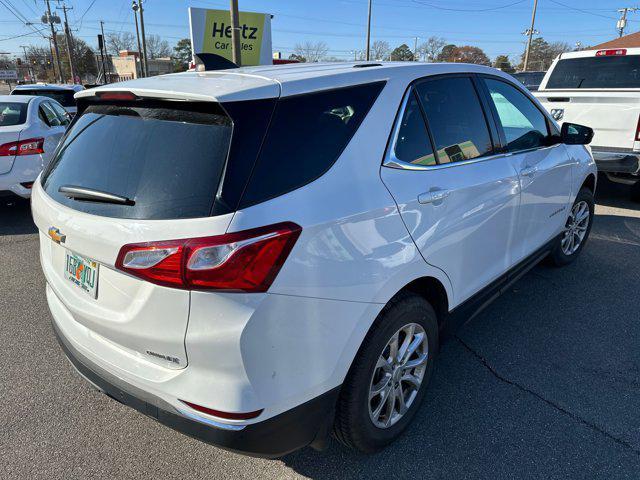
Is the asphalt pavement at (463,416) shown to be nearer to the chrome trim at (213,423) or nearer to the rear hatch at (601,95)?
the chrome trim at (213,423)

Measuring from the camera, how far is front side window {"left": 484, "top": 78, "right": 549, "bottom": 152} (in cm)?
313

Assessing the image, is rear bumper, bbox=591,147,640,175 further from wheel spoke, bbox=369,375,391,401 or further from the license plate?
the license plate

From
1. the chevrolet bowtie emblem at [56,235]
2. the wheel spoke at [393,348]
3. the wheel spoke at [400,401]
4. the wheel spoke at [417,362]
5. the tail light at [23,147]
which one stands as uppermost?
the chevrolet bowtie emblem at [56,235]

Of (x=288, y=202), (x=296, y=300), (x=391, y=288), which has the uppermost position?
(x=288, y=202)

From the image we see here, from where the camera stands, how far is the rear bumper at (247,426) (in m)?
1.69

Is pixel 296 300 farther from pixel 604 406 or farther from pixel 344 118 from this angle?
pixel 604 406

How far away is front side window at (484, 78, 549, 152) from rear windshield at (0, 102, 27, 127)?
5998mm

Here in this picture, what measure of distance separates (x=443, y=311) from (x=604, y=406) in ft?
3.56

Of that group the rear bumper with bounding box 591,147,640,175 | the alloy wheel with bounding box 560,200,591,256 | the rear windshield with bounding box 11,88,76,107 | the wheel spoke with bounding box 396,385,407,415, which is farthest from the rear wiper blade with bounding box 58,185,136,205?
the rear windshield with bounding box 11,88,76,107

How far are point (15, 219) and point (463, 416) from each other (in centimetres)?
644

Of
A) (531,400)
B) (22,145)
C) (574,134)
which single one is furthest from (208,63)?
(22,145)

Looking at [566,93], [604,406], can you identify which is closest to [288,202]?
[604,406]

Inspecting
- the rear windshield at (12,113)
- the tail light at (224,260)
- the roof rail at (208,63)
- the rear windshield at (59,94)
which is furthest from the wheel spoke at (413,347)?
the rear windshield at (59,94)

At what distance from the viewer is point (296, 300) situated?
164 centimetres
